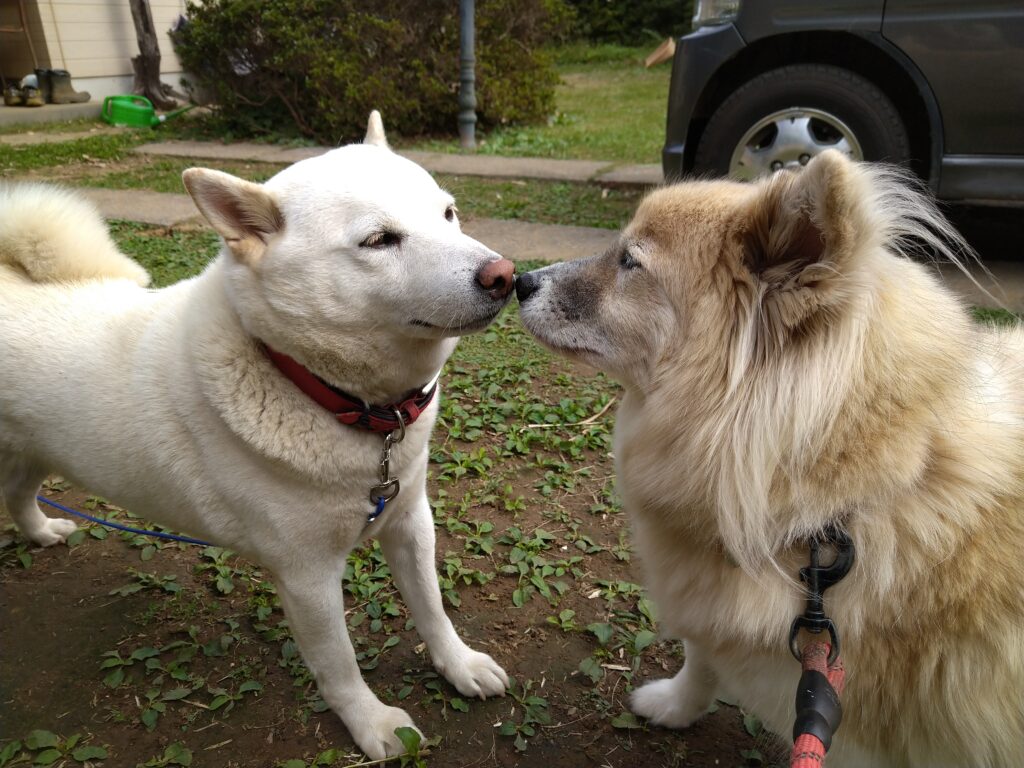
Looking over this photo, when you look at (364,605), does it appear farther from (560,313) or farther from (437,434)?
(560,313)

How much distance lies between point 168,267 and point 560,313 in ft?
13.2

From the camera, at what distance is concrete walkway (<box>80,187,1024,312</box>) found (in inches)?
185

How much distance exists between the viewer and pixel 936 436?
5.17 feet

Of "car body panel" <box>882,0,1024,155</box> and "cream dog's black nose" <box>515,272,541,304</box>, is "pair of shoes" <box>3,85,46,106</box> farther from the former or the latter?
"cream dog's black nose" <box>515,272,541,304</box>

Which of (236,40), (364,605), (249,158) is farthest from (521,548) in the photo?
(236,40)

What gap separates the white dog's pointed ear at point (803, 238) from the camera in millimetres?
1326

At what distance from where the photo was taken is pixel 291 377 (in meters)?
2.00

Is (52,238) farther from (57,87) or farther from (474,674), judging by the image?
(57,87)

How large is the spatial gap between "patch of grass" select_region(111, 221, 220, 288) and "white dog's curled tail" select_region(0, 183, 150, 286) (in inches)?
92.4

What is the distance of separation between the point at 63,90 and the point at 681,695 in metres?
13.3

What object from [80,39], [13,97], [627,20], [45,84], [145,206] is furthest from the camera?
[627,20]

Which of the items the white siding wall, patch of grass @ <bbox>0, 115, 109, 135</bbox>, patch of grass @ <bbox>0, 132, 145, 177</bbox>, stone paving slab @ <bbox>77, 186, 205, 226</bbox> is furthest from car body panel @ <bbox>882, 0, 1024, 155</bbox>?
the white siding wall

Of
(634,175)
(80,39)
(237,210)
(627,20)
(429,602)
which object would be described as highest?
(627,20)

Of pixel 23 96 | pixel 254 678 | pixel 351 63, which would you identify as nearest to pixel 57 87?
pixel 23 96
